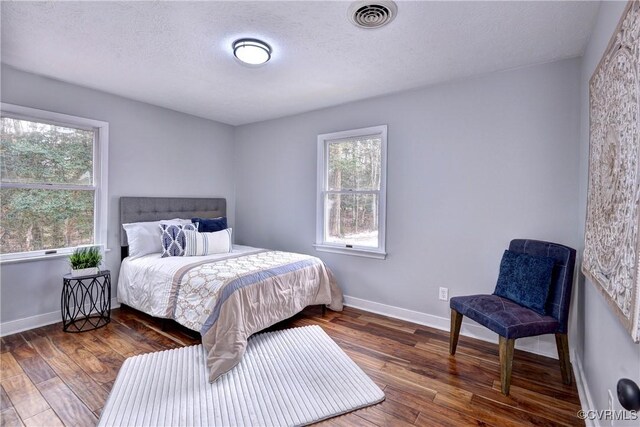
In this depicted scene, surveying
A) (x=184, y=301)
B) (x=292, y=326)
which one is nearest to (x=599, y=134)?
(x=292, y=326)

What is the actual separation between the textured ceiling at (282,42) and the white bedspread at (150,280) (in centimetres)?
176

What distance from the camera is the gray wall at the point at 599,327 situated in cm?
122

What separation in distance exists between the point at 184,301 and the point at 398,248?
83.2 inches

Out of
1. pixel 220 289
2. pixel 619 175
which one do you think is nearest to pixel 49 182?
pixel 220 289

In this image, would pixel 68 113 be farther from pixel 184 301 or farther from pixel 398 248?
pixel 398 248

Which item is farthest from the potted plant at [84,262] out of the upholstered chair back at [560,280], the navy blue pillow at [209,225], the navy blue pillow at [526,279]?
the upholstered chair back at [560,280]

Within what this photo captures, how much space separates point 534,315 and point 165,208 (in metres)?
3.87

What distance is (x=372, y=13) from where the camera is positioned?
183 cm

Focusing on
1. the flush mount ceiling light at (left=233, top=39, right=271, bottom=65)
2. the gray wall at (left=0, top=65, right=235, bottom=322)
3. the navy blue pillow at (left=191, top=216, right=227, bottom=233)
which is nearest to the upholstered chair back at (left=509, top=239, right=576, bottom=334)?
the flush mount ceiling light at (left=233, top=39, right=271, bottom=65)

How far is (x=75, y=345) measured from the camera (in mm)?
2500

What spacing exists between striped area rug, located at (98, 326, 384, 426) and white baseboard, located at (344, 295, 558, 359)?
3.17ft

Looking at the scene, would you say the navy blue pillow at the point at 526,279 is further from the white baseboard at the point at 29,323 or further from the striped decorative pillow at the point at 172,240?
the white baseboard at the point at 29,323

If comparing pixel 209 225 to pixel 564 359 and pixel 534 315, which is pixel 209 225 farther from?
pixel 564 359

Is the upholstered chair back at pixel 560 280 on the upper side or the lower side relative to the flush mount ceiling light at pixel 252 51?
lower
